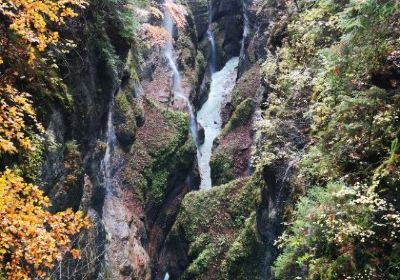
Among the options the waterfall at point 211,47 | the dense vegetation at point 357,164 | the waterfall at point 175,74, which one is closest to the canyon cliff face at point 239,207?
the waterfall at point 175,74

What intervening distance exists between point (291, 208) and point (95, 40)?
7166mm

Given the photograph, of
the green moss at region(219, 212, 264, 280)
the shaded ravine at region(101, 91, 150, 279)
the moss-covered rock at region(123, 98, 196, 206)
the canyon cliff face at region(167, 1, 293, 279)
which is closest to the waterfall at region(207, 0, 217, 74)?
the canyon cliff face at region(167, 1, 293, 279)

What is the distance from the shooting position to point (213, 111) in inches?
1157

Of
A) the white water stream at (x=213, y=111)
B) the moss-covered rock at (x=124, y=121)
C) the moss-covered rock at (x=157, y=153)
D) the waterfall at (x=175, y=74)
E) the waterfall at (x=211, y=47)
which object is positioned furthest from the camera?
the waterfall at (x=211, y=47)

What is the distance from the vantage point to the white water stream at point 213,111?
24.8m

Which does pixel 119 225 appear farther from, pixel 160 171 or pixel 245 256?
pixel 245 256

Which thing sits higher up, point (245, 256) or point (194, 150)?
point (194, 150)

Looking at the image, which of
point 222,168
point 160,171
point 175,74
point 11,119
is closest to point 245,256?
point 160,171

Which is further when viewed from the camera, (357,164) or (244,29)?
(244,29)

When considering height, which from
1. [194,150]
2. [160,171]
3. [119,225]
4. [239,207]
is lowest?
[119,225]

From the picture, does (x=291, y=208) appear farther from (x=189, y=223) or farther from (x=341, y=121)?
(x=189, y=223)

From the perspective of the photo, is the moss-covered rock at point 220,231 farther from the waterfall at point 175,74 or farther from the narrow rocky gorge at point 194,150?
the waterfall at point 175,74

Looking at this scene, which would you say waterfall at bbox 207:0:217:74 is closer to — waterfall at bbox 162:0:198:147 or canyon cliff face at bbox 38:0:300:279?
canyon cliff face at bbox 38:0:300:279

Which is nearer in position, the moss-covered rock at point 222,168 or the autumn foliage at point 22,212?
the autumn foliage at point 22,212
